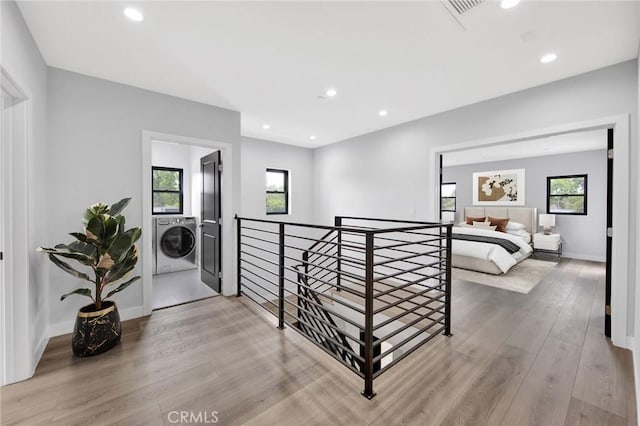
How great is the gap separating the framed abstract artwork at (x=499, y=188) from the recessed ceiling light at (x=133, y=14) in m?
8.38

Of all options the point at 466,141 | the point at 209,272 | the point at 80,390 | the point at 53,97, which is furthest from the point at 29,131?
the point at 466,141

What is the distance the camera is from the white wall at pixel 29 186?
1709mm

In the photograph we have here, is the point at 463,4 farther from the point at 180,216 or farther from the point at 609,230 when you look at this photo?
the point at 180,216

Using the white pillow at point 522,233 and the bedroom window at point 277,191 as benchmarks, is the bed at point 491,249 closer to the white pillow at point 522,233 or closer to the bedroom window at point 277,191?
the white pillow at point 522,233

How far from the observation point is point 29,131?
1.94 metres

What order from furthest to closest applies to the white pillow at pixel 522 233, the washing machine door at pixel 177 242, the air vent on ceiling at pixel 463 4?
the white pillow at pixel 522 233, the washing machine door at pixel 177 242, the air vent on ceiling at pixel 463 4

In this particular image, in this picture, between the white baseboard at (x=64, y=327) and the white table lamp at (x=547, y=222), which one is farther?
the white table lamp at (x=547, y=222)

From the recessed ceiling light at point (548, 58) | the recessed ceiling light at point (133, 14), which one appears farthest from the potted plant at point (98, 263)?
the recessed ceiling light at point (548, 58)

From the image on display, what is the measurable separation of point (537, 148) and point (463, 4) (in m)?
5.89

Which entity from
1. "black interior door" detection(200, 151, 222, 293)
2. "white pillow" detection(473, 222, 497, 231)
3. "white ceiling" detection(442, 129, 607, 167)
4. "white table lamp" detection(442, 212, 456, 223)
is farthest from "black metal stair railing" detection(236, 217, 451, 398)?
"white table lamp" detection(442, 212, 456, 223)

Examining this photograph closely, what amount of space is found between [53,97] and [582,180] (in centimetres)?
932

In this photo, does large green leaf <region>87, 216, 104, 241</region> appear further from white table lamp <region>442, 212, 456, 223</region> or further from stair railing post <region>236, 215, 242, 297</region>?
white table lamp <region>442, 212, 456, 223</region>

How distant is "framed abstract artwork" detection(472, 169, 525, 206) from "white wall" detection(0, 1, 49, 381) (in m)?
8.97

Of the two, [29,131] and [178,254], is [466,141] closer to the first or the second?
[29,131]
